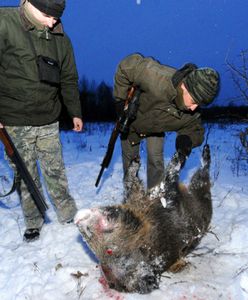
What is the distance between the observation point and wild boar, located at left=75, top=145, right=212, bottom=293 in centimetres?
272

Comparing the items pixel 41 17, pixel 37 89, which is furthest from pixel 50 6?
pixel 37 89

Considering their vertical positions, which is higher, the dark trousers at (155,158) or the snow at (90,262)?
the dark trousers at (155,158)

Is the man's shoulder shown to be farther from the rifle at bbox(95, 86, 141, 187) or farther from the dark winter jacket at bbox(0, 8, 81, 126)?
the rifle at bbox(95, 86, 141, 187)

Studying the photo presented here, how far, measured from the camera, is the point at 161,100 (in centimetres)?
404

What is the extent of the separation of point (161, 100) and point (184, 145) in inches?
21.8

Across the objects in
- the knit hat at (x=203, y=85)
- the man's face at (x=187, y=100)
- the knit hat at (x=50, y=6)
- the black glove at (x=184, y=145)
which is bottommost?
the black glove at (x=184, y=145)

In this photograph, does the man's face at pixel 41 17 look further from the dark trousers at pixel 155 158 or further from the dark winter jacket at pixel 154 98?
the dark trousers at pixel 155 158

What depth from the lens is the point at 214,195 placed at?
5227 mm

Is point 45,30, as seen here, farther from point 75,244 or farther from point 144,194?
point 75,244

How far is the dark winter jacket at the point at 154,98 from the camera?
3.94 meters

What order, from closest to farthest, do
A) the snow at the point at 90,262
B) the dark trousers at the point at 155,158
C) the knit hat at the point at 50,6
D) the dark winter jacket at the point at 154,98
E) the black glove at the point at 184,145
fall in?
1. the snow at the point at 90,262
2. the knit hat at the point at 50,6
3. the black glove at the point at 184,145
4. the dark winter jacket at the point at 154,98
5. the dark trousers at the point at 155,158

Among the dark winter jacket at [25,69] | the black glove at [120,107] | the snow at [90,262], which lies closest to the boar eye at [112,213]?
the snow at [90,262]

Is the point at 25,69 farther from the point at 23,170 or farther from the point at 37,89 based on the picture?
the point at 23,170

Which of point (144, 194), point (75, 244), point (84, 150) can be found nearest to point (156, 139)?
point (144, 194)
